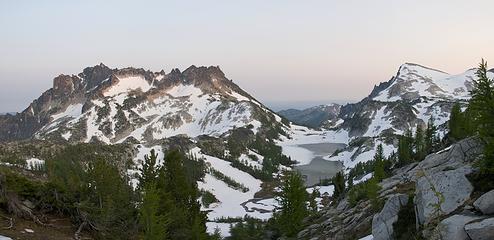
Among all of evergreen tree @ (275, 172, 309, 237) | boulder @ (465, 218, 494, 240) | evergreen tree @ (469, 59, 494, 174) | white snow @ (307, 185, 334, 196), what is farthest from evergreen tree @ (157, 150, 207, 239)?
white snow @ (307, 185, 334, 196)

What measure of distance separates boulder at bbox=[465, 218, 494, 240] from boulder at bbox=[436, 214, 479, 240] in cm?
29

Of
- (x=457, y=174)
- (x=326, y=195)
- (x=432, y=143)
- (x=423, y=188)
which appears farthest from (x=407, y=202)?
(x=326, y=195)

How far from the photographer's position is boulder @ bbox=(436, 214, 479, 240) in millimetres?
16828

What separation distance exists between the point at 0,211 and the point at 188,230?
2439 cm

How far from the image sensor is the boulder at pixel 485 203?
56.7 feet

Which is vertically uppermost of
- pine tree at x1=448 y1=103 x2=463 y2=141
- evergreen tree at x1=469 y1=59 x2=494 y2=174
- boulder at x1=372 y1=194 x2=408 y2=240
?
pine tree at x1=448 y1=103 x2=463 y2=141

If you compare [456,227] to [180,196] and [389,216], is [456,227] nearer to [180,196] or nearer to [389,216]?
[389,216]

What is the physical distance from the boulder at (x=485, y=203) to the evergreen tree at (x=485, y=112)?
223 centimetres

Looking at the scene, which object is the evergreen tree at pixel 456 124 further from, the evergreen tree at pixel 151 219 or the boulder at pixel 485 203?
the boulder at pixel 485 203

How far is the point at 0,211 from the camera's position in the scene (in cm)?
2211

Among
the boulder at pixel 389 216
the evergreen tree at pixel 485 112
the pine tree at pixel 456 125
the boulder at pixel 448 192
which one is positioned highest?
the pine tree at pixel 456 125

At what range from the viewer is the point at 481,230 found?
52.7ft

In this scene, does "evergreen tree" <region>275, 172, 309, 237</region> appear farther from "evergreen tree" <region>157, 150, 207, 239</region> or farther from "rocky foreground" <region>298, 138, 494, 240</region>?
"rocky foreground" <region>298, 138, 494, 240</region>

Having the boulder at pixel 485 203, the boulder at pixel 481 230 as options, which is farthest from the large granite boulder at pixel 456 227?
the boulder at pixel 485 203
